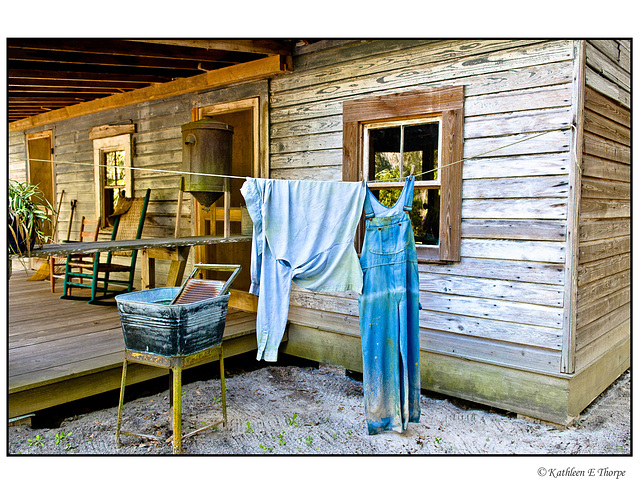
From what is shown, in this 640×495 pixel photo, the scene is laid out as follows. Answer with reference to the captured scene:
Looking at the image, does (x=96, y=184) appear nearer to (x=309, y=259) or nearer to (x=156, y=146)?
(x=156, y=146)

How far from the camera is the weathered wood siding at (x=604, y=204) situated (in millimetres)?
3736

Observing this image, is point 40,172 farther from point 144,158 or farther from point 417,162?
point 417,162

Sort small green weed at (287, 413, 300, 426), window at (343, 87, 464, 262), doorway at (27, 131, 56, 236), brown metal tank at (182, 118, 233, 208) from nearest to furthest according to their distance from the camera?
small green weed at (287, 413, 300, 426), window at (343, 87, 464, 262), brown metal tank at (182, 118, 233, 208), doorway at (27, 131, 56, 236)

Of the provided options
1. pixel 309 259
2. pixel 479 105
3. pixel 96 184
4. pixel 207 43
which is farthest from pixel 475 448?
pixel 96 184

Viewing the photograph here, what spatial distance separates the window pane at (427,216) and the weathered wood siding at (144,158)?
311 cm

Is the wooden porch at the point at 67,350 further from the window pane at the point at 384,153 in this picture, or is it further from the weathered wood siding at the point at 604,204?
the weathered wood siding at the point at 604,204

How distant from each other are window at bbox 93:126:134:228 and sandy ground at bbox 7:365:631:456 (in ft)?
12.6

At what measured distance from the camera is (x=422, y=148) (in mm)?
4180

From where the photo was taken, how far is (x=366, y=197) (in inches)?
131

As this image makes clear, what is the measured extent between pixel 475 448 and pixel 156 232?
4943 millimetres

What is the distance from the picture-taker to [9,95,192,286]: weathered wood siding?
245 inches

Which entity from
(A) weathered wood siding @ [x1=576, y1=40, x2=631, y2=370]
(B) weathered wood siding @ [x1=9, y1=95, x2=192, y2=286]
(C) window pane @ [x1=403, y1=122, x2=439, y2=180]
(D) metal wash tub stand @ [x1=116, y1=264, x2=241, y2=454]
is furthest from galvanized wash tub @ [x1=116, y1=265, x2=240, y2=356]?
(B) weathered wood siding @ [x1=9, y1=95, x2=192, y2=286]

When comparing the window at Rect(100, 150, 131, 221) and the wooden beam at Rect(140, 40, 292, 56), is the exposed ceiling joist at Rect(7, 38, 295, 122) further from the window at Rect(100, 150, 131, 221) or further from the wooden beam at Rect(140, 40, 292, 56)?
the window at Rect(100, 150, 131, 221)

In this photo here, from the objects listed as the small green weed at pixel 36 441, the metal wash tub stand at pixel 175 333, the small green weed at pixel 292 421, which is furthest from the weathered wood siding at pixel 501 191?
the small green weed at pixel 36 441
